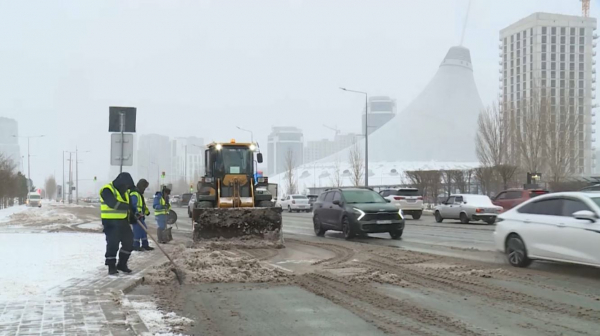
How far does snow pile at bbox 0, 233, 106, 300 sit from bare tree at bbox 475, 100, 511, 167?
4458cm

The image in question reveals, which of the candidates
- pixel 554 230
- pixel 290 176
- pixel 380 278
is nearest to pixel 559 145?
pixel 290 176

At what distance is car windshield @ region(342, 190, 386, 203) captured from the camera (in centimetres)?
1855

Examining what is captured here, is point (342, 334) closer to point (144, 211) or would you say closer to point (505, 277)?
point (505, 277)

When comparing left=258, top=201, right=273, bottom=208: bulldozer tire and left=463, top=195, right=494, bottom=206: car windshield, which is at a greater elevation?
left=258, top=201, right=273, bottom=208: bulldozer tire

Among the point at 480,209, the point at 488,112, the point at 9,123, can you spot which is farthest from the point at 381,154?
the point at 9,123

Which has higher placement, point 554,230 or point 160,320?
point 554,230

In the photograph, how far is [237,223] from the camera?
1581 cm

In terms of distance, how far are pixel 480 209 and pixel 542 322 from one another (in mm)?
21815

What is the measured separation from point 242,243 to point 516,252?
7.23 meters

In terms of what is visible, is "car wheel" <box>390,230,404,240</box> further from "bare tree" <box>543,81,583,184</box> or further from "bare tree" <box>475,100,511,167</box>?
"bare tree" <box>543,81,583,184</box>

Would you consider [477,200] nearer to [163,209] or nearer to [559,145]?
[163,209]

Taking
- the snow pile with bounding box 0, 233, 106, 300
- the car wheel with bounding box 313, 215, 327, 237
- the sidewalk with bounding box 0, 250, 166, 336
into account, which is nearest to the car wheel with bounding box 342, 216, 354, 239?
the car wheel with bounding box 313, 215, 327, 237

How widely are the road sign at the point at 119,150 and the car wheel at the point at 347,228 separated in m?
6.58

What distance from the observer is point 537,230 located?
1056 cm
